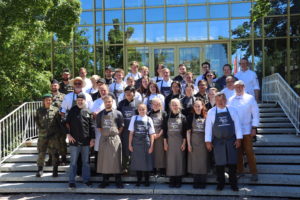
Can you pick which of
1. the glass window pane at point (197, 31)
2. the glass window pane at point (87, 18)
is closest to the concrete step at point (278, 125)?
the glass window pane at point (197, 31)

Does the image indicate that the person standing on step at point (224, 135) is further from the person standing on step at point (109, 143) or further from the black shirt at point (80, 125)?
the black shirt at point (80, 125)

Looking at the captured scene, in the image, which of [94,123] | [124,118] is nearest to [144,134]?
[124,118]

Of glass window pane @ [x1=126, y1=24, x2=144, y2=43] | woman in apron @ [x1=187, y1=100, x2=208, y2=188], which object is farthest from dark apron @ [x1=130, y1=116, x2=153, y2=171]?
glass window pane @ [x1=126, y1=24, x2=144, y2=43]

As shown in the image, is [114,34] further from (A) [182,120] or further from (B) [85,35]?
(A) [182,120]

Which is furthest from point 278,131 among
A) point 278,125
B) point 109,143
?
point 109,143

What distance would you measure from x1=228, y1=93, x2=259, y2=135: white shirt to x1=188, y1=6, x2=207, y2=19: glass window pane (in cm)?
979

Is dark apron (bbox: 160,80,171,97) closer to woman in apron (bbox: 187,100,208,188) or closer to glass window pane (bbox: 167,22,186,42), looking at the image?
woman in apron (bbox: 187,100,208,188)

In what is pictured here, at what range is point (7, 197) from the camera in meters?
6.68

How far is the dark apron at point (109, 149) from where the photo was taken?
21.0 ft

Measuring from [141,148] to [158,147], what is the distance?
36cm

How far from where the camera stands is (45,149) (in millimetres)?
7055

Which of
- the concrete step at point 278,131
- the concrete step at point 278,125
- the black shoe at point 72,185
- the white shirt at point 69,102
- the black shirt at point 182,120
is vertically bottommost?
the black shoe at point 72,185

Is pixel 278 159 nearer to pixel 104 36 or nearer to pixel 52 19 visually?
pixel 52 19

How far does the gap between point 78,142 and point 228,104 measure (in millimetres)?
2897
